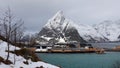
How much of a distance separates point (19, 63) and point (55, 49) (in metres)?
128

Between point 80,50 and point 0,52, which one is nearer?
point 0,52

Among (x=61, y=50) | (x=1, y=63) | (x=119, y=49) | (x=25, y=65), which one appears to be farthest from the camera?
(x=119, y=49)

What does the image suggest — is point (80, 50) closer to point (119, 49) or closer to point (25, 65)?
point (119, 49)

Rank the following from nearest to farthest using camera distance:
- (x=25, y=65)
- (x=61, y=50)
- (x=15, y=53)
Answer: (x=25, y=65), (x=15, y=53), (x=61, y=50)

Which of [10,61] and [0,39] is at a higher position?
[0,39]

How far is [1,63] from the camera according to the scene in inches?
939

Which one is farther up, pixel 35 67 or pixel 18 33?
pixel 18 33

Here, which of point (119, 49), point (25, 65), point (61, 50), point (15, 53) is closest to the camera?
point (25, 65)

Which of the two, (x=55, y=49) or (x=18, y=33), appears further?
(x=55, y=49)

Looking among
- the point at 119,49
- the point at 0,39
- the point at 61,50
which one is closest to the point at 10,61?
the point at 0,39

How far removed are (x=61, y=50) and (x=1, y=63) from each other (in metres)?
126

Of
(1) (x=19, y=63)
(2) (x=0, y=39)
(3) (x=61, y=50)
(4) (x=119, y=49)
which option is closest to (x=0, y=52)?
(1) (x=19, y=63)

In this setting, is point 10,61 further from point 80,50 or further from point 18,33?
point 80,50

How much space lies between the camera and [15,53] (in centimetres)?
2827
